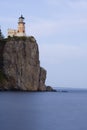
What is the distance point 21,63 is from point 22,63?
47 cm

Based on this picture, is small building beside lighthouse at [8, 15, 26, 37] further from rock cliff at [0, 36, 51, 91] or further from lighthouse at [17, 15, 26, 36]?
rock cliff at [0, 36, 51, 91]

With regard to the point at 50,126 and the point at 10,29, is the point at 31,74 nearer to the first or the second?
the point at 10,29

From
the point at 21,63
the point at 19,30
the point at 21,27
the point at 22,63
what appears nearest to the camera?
the point at 21,63

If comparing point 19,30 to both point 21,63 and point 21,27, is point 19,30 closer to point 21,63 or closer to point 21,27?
point 21,27

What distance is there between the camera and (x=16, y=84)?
17288 centimetres

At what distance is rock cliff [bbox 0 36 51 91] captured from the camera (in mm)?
173500

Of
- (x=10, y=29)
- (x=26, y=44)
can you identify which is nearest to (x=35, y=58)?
(x=26, y=44)

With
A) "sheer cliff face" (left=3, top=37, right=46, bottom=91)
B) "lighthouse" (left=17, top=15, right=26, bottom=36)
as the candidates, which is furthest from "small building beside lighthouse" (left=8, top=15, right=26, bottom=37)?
"sheer cliff face" (left=3, top=37, right=46, bottom=91)

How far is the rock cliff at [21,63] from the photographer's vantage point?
17350cm

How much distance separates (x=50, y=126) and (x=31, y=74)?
120414mm

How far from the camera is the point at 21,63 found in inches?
7003

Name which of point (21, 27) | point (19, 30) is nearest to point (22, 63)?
point (19, 30)

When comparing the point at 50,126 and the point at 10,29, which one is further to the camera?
the point at 10,29

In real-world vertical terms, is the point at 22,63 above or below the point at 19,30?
below
